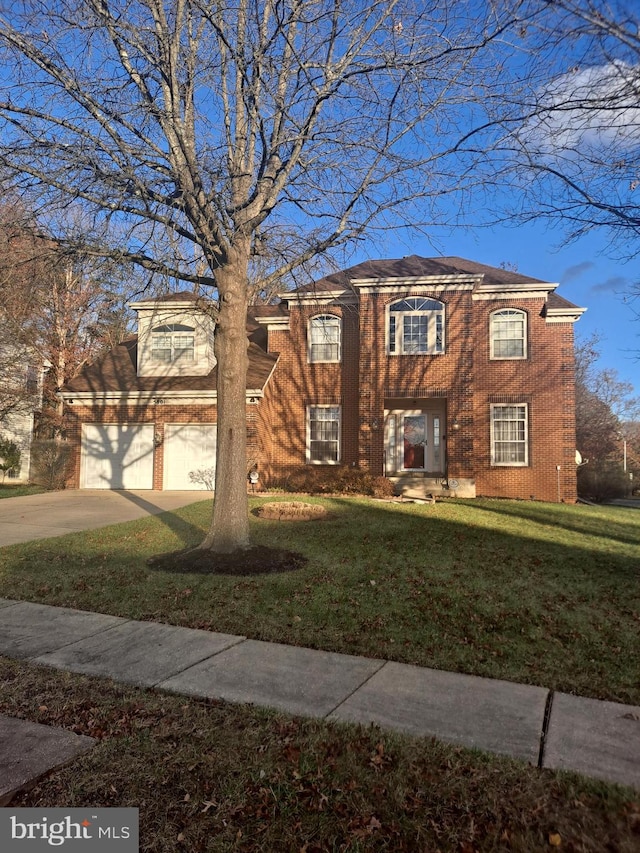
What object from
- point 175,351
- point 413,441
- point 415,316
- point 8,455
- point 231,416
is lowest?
point 8,455

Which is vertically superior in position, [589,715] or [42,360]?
[42,360]

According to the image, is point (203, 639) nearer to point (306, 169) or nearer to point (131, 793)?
point (131, 793)

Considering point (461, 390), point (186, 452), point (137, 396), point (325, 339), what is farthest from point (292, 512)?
point (325, 339)

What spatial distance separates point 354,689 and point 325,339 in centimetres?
1622

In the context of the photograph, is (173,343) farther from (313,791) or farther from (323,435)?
(313,791)

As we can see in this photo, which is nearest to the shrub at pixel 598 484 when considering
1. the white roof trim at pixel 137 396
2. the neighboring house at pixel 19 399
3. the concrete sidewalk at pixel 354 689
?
the white roof trim at pixel 137 396

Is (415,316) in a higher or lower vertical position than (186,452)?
higher

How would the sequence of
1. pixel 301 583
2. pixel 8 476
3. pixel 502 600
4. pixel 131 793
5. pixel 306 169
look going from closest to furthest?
pixel 131 793
pixel 502 600
pixel 301 583
pixel 306 169
pixel 8 476

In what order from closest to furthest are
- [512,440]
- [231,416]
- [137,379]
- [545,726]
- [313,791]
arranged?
[313,791], [545,726], [231,416], [512,440], [137,379]

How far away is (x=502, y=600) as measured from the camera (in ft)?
19.9

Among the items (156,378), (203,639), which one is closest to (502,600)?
(203,639)

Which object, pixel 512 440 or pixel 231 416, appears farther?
pixel 512 440

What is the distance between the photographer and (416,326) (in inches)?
728

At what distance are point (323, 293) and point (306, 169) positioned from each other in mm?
10511
